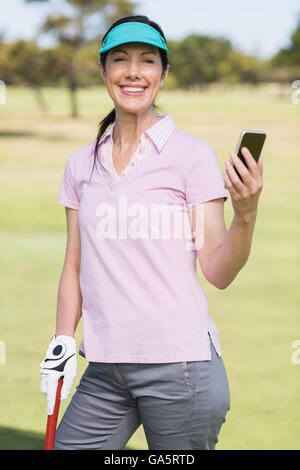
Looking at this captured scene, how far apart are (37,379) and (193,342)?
3.63m

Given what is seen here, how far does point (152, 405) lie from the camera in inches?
83.1

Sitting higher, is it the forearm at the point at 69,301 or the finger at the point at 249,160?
the finger at the point at 249,160

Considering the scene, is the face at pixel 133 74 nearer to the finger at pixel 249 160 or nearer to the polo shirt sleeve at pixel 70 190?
the polo shirt sleeve at pixel 70 190

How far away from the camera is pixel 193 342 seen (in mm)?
2084

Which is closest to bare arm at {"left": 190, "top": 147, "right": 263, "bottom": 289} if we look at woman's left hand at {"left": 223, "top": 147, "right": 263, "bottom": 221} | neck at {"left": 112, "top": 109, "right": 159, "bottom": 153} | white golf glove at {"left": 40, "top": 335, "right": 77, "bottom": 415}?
woman's left hand at {"left": 223, "top": 147, "right": 263, "bottom": 221}

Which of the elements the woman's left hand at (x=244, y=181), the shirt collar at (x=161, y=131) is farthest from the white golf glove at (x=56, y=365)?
the woman's left hand at (x=244, y=181)

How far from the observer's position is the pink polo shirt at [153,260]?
6.82 ft

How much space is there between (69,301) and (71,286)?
5 centimetres

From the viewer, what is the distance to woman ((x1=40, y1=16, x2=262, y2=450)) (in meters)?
2.08

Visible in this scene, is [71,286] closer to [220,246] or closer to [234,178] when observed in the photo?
[220,246]

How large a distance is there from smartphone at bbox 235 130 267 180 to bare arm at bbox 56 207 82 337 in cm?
66

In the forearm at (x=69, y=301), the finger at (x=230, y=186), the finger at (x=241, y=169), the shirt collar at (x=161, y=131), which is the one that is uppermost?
the shirt collar at (x=161, y=131)

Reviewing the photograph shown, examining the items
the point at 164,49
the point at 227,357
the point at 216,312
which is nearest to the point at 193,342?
the point at 164,49

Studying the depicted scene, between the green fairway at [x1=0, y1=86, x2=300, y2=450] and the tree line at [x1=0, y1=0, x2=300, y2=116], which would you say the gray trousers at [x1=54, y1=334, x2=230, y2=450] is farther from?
the tree line at [x1=0, y1=0, x2=300, y2=116]
